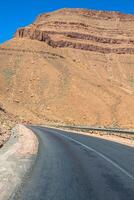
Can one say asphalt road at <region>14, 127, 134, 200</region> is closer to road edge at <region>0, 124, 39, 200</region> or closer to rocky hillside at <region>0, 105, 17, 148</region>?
road edge at <region>0, 124, 39, 200</region>

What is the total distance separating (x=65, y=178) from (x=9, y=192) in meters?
2.21

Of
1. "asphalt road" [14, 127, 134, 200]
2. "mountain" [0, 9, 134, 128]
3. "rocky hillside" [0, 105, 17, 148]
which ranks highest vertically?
"mountain" [0, 9, 134, 128]

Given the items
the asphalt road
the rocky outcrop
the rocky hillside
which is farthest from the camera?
the rocky outcrop

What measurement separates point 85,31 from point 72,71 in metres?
44.2

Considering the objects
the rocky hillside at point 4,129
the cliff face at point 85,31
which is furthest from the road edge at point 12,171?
the cliff face at point 85,31

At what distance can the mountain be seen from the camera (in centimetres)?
8563

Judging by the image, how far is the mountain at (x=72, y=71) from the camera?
85631mm

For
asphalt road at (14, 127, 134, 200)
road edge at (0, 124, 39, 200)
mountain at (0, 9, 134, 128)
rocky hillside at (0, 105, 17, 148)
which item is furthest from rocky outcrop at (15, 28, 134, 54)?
asphalt road at (14, 127, 134, 200)

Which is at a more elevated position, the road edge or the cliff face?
the cliff face

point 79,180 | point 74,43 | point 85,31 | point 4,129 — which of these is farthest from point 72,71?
point 79,180

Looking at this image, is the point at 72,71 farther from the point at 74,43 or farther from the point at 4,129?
the point at 4,129

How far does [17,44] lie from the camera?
118m

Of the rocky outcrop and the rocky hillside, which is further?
the rocky outcrop

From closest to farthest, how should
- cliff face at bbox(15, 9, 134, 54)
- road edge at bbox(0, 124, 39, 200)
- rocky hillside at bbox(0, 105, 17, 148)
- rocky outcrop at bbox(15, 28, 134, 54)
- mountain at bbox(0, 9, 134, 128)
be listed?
1. road edge at bbox(0, 124, 39, 200)
2. rocky hillside at bbox(0, 105, 17, 148)
3. mountain at bbox(0, 9, 134, 128)
4. rocky outcrop at bbox(15, 28, 134, 54)
5. cliff face at bbox(15, 9, 134, 54)
